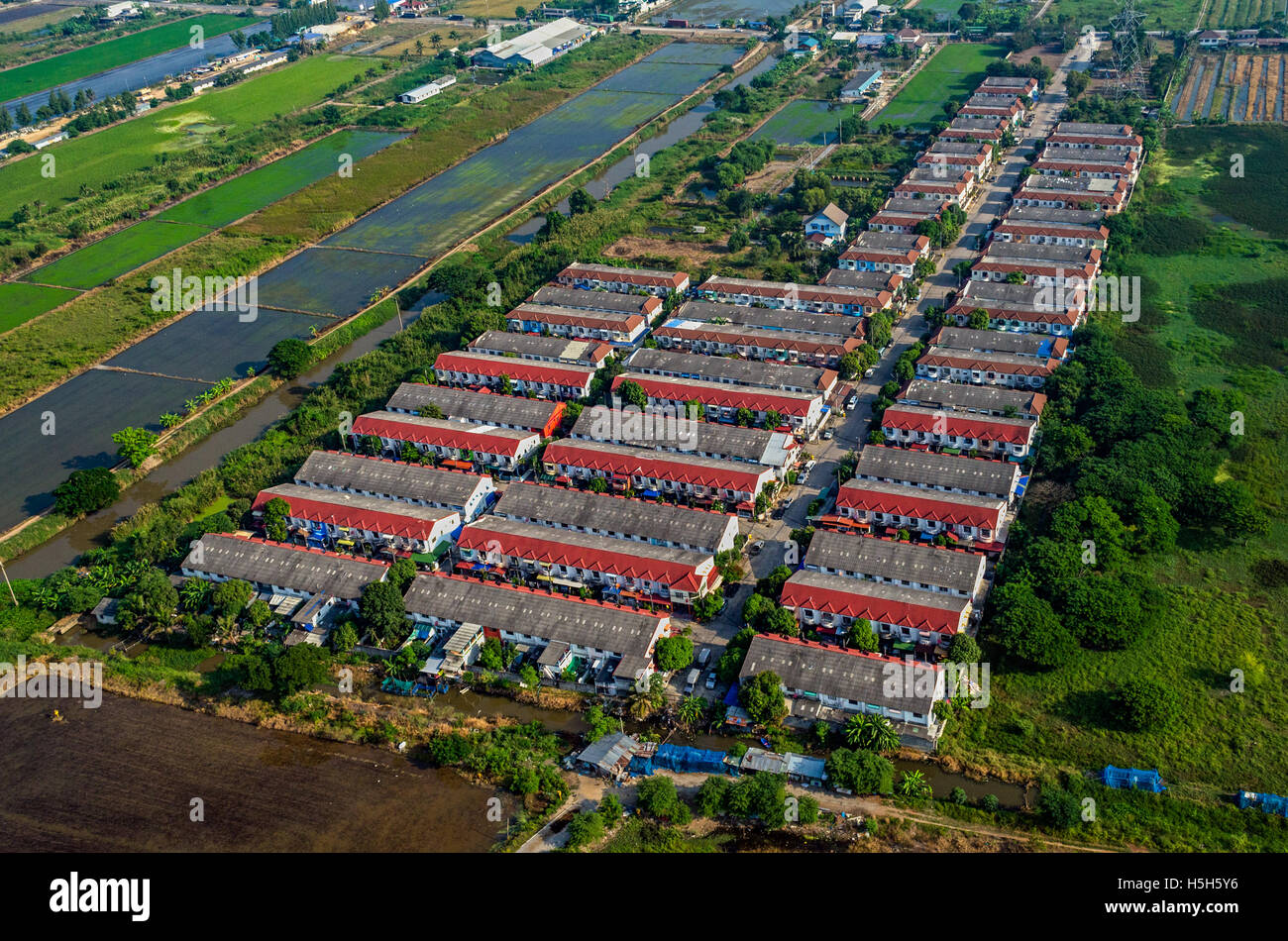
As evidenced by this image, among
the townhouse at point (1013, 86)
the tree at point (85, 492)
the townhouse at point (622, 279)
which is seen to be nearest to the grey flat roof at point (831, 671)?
the townhouse at point (622, 279)

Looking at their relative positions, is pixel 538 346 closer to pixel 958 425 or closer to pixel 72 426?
pixel 958 425

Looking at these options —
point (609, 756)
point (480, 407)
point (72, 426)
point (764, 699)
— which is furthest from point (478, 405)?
point (764, 699)

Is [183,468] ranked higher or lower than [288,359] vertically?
lower

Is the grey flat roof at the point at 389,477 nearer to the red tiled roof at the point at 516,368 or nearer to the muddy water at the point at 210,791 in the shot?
the red tiled roof at the point at 516,368

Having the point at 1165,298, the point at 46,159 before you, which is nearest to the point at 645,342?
the point at 1165,298

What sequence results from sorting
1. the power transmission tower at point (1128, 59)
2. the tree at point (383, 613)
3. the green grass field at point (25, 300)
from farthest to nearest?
the power transmission tower at point (1128, 59) < the green grass field at point (25, 300) < the tree at point (383, 613)

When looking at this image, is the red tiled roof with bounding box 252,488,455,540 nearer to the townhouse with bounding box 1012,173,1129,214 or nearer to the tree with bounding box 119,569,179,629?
the tree with bounding box 119,569,179,629

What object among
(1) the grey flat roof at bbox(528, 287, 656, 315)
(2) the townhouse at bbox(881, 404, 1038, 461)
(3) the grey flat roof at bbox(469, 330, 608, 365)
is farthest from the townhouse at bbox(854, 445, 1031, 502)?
(1) the grey flat roof at bbox(528, 287, 656, 315)
